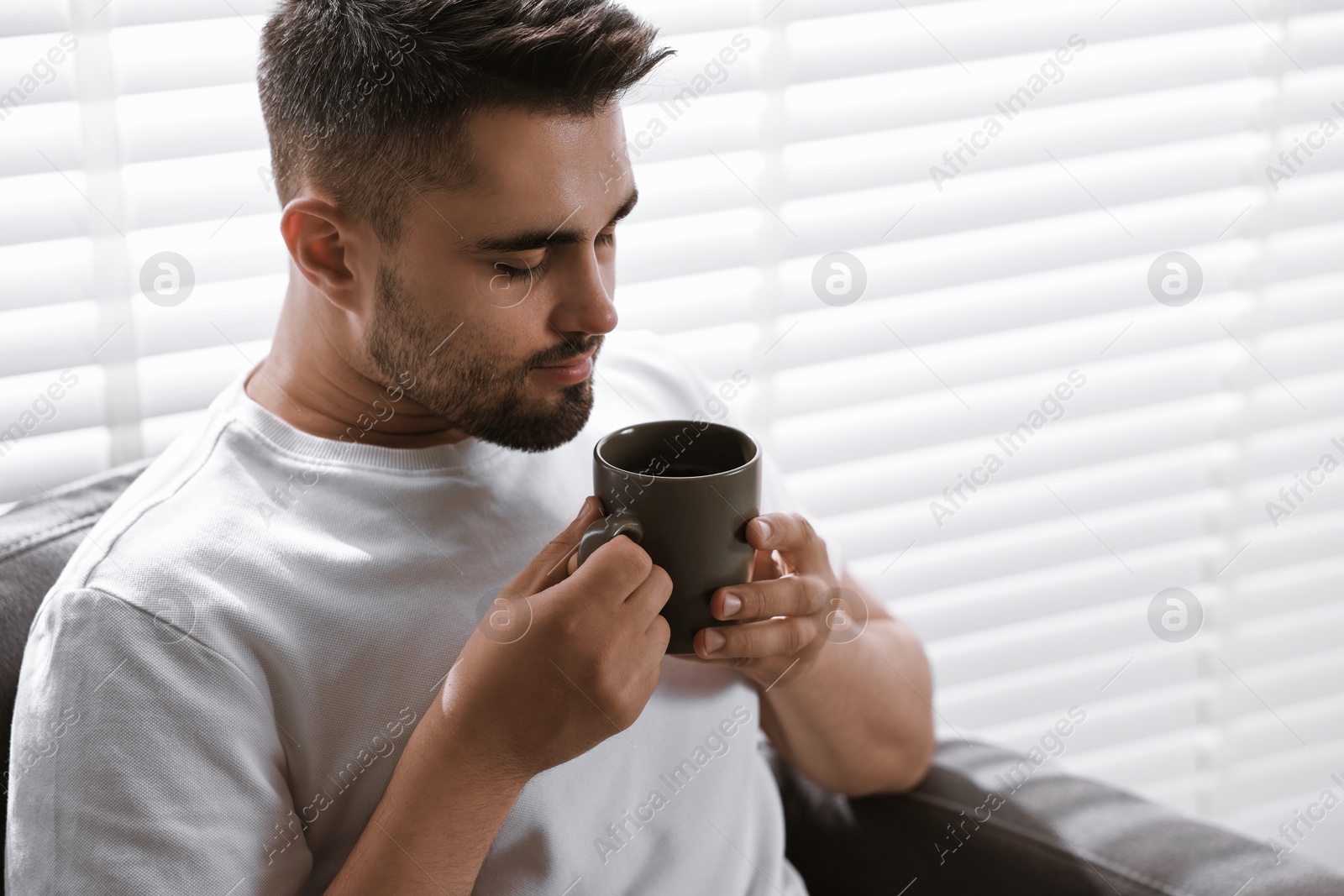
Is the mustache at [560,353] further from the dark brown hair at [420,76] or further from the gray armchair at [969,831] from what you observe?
the gray armchair at [969,831]

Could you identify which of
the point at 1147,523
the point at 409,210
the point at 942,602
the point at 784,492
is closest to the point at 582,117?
the point at 409,210

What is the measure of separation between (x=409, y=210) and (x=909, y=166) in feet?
2.69

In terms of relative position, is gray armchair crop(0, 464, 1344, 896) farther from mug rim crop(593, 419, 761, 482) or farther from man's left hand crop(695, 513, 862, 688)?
mug rim crop(593, 419, 761, 482)

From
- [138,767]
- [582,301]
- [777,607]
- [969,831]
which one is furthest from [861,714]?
[138,767]

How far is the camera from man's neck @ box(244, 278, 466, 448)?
1.10 metres

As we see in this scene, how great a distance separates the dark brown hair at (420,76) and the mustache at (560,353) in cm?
16

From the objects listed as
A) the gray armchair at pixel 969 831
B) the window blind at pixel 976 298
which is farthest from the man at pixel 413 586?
the window blind at pixel 976 298

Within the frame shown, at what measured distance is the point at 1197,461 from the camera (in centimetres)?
190

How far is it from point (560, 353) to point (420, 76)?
0.26 metres

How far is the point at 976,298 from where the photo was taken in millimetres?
1689

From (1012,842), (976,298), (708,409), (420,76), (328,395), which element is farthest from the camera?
(976,298)

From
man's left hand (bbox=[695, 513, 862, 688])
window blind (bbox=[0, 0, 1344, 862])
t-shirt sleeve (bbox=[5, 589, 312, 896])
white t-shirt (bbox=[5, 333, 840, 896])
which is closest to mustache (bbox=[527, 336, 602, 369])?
white t-shirt (bbox=[5, 333, 840, 896])

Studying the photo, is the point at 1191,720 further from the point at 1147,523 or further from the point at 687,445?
the point at 687,445

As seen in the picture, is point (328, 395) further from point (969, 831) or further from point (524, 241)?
point (969, 831)
